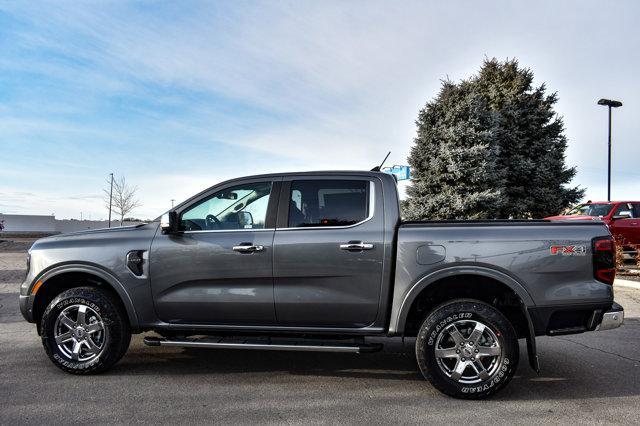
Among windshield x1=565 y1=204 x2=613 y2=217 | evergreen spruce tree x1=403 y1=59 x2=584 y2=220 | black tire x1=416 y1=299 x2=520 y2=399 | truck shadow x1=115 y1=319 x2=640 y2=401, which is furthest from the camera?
evergreen spruce tree x1=403 y1=59 x2=584 y2=220

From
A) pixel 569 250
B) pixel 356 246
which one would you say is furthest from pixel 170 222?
pixel 569 250

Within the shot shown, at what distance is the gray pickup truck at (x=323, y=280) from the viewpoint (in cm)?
406

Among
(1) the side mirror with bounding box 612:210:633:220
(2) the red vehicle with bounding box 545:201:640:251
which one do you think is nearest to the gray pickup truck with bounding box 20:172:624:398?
(2) the red vehicle with bounding box 545:201:640:251

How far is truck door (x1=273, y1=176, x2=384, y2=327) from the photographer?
4.25 m

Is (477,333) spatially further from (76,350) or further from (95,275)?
(76,350)

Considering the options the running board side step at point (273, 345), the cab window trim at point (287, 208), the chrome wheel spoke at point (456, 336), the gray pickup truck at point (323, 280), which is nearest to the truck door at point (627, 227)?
the gray pickup truck at point (323, 280)

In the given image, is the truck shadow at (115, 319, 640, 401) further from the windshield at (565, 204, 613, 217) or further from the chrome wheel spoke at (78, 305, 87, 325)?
the windshield at (565, 204, 613, 217)

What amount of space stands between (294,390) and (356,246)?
1.35 m

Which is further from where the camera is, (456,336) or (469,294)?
(469,294)

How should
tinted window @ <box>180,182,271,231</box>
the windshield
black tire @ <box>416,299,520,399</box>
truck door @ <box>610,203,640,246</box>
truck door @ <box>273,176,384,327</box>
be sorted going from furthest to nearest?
the windshield → truck door @ <box>610,203,640,246</box> → tinted window @ <box>180,182,271,231</box> → truck door @ <box>273,176,384,327</box> → black tire @ <box>416,299,520,399</box>

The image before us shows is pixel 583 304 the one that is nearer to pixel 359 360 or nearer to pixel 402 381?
pixel 402 381

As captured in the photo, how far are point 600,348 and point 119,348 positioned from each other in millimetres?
5393

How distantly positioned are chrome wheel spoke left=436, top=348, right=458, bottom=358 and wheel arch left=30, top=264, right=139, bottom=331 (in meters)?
2.74

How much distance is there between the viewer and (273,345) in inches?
166
